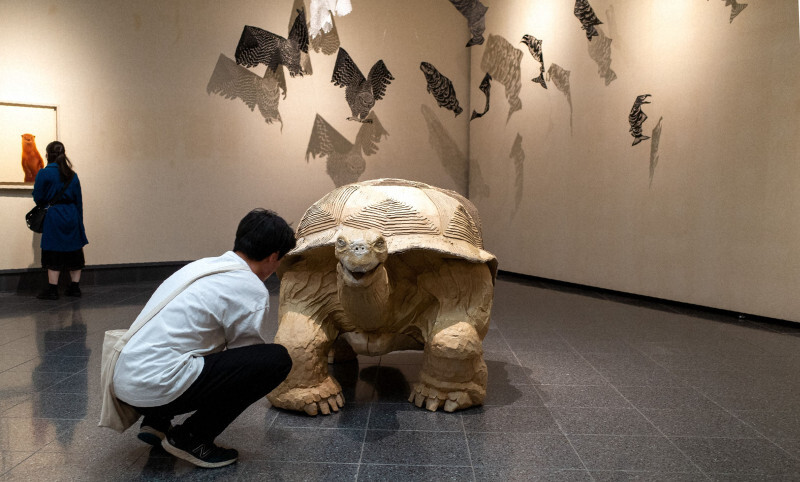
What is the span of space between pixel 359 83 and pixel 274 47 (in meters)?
1.42

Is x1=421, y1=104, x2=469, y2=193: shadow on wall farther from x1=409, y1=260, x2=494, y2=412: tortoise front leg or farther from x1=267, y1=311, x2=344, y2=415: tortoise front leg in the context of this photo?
x1=267, y1=311, x2=344, y2=415: tortoise front leg

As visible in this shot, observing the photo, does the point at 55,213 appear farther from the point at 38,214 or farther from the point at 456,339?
the point at 456,339

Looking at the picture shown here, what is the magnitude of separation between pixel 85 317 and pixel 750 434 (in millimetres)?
5708

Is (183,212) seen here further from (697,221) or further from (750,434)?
(750,434)

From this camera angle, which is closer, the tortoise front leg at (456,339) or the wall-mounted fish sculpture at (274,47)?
the tortoise front leg at (456,339)

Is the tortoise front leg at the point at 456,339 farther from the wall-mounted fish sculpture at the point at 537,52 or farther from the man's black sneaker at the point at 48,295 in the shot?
the wall-mounted fish sculpture at the point at 537,52

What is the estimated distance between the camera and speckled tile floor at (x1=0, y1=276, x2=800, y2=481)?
8.43 feet

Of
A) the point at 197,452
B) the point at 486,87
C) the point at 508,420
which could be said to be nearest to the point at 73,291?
the point at 197,452

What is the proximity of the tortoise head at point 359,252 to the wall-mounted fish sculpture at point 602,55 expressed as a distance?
5798 millimetres

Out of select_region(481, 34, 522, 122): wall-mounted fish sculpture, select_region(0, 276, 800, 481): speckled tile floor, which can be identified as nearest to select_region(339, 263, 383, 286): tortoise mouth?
select_region(0, 276, 800, 481): speckled tile floor

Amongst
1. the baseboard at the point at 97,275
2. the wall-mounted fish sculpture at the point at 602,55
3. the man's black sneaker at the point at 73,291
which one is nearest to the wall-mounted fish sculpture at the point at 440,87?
the wall-mounted fish sculpture at the point at 602,55

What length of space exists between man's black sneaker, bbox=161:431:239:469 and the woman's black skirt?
17.8ft

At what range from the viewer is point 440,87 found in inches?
388

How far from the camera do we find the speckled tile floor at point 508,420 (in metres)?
2.57
